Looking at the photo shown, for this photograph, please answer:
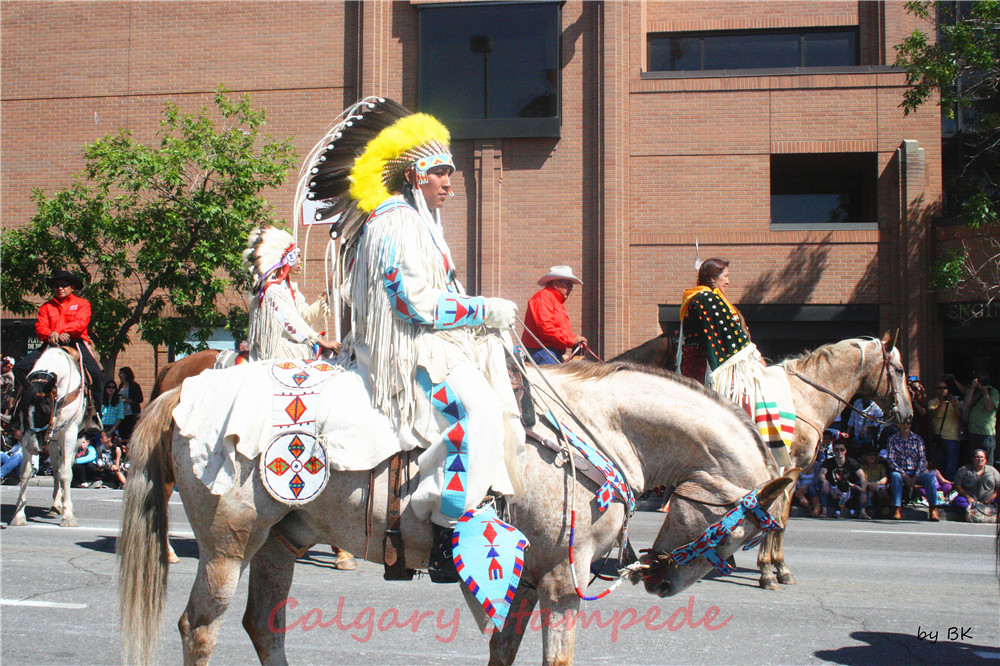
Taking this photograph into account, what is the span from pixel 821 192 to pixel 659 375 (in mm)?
16570

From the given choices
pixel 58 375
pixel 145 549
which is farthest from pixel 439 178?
pixel 58 375

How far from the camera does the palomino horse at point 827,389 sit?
7.11 m

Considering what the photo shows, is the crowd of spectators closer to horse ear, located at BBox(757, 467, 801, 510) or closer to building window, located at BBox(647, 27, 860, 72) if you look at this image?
building window, located at BBox(647, 27, 860, 72)

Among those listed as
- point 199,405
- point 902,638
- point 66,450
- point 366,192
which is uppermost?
point 366,192

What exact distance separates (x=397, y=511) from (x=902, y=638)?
12.9ft

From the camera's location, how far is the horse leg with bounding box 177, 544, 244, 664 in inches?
139

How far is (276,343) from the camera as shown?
6656mm

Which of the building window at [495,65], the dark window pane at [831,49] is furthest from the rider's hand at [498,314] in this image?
the dark window pane at [831,49]

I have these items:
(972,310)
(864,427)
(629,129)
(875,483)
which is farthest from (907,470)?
(629,129)

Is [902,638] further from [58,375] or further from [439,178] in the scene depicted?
[58,375]

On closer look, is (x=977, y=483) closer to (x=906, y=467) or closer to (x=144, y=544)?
(x=906, y=467)

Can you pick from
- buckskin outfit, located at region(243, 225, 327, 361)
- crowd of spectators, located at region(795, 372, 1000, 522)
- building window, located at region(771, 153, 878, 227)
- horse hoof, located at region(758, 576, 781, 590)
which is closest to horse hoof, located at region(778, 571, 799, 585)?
horse hoof, located at region(758, 576, 781, 590)

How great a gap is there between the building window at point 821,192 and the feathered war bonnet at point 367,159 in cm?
1603

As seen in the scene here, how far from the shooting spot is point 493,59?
18.4 metres
